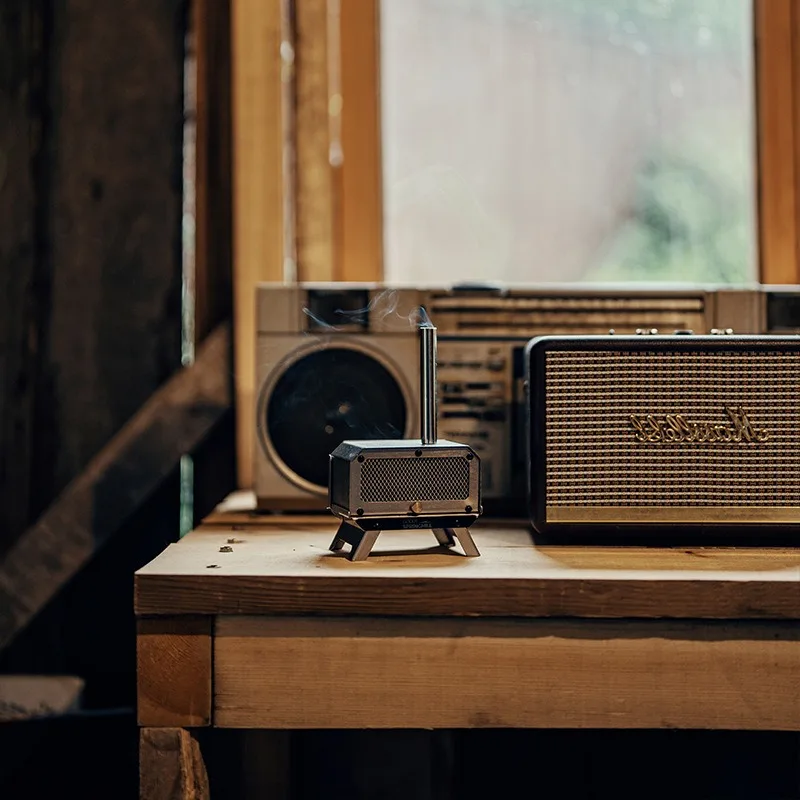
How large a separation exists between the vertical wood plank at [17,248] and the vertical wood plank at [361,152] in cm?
57

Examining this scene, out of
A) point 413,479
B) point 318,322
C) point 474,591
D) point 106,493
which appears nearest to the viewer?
point 474,591

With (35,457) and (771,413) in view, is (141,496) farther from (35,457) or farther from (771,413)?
(771,413)

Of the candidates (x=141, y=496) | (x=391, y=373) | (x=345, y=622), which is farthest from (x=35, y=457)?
(x=345, y=622)

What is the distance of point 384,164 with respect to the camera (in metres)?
1.80

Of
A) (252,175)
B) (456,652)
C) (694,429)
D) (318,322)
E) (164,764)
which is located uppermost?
(252,175)

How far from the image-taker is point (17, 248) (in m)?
1.77

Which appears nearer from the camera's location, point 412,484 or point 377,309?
point 412,484

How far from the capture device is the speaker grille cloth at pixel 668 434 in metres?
1.13

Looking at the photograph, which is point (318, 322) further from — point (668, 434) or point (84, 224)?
point (84, 224)

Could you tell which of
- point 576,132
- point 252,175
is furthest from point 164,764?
point 576,132

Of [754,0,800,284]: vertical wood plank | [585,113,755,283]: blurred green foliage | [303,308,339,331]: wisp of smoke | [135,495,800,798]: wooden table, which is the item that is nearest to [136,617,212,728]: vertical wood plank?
[135,495,800,798]: wooden table

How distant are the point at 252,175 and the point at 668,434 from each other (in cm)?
94

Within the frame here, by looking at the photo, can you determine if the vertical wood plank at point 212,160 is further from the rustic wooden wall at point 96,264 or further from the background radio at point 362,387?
the background radio at point 362,387

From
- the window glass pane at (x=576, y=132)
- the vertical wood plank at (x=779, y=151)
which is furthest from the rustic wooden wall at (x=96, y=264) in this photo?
the vertical wood plank at (x=779, y=151)
